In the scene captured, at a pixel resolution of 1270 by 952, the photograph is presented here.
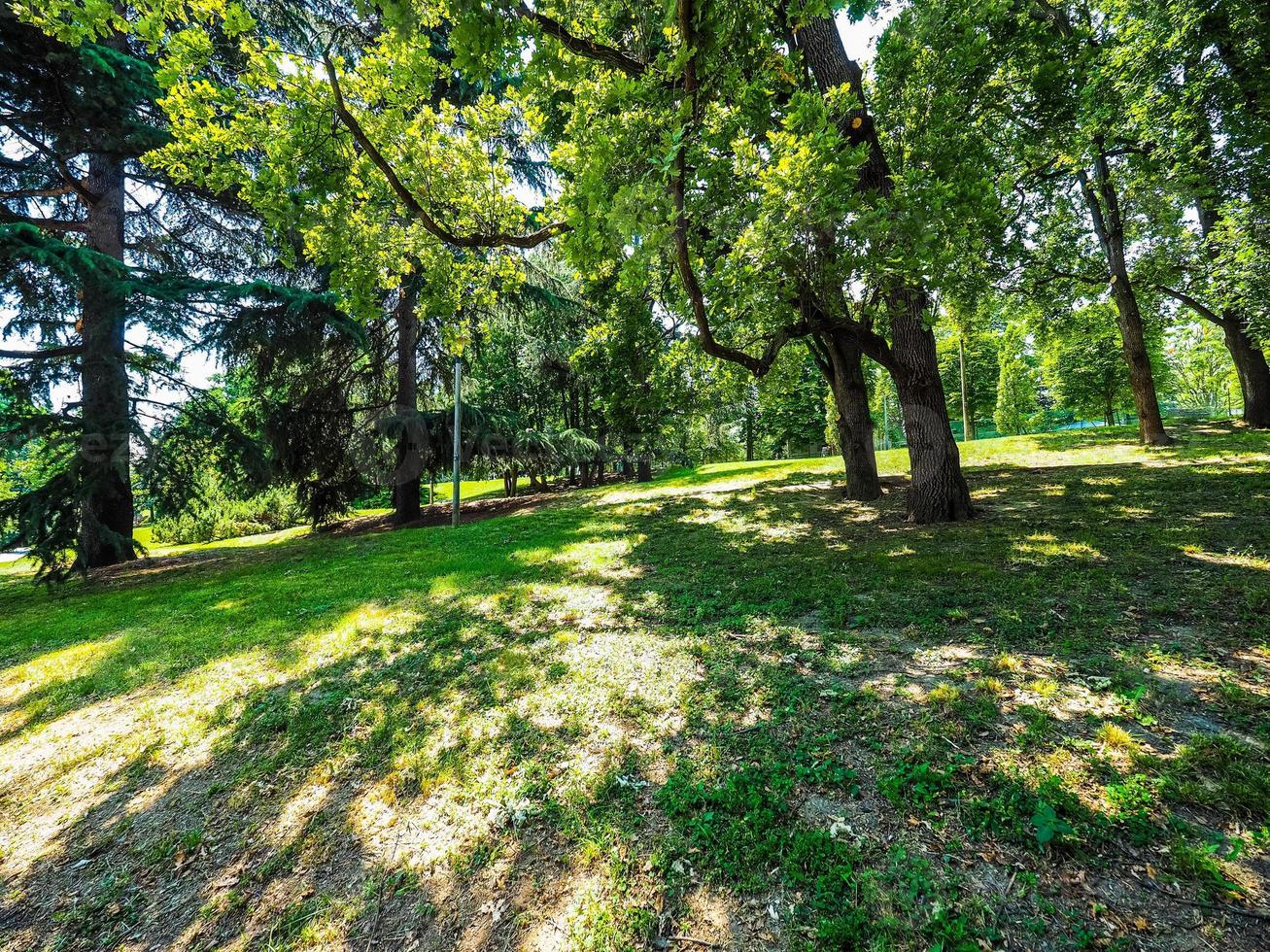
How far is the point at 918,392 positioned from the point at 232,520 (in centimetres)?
2477

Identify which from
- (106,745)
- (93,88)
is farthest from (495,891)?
(93,88)

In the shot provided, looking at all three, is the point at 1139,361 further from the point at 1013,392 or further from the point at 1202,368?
the point at 1202,368

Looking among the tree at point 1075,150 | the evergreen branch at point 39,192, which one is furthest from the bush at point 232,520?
the tree at point 1075,150

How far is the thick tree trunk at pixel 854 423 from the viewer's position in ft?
29.5

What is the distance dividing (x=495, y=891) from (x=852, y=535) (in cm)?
605

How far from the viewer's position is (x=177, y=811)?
2.59m

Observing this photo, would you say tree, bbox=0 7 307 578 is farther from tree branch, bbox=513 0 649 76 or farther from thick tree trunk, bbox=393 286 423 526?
tree branch, bbox=513 0 649 76

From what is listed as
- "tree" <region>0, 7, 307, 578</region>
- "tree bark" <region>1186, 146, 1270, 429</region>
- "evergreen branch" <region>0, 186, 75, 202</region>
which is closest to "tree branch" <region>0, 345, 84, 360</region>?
"tree" <region>0, 7, 307, 578</region>

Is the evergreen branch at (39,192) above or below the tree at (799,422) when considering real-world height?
above

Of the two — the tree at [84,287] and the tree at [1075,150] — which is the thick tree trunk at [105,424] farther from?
the tree at [1075,150]

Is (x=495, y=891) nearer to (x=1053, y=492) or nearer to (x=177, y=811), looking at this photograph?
(x=177, y=811)

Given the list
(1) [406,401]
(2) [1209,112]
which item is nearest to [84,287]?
(1) [406,401]

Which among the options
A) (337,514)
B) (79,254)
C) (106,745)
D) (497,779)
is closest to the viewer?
(497,779)

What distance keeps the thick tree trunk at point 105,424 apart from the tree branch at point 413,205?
6.54 metres
